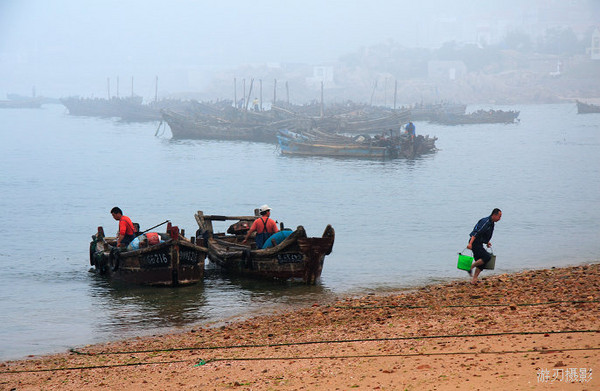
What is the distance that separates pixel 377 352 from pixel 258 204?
29847mm

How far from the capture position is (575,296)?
1298cm

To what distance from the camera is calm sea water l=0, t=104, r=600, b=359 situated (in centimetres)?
1678

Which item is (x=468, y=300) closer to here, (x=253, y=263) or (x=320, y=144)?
(x=253, y=263)

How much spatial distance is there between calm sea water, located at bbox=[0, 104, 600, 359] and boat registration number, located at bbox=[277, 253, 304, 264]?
0.66 metres

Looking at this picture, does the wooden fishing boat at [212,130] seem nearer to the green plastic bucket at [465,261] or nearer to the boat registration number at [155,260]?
the boat registration number at [155,260]

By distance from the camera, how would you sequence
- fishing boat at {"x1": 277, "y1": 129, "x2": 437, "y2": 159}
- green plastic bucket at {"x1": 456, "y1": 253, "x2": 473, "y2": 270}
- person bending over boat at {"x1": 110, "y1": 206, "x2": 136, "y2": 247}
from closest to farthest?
green plastic bucket at {"x1": 456, "y1": 253, "x2": 473, "y2": 270}, person bending over boat at {"x1": 110, "y1": 206, "x2": 136, "y2": 247}, fishing boat at {"x1": 277, "y1": 129, "x2": 437, "y2": 159}

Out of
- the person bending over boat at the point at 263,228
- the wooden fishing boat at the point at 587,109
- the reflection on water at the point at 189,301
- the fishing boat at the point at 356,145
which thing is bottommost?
the reflection on water at the point at 189,301

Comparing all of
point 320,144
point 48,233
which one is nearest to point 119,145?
point 320,144

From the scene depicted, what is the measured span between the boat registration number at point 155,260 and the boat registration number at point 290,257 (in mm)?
2606

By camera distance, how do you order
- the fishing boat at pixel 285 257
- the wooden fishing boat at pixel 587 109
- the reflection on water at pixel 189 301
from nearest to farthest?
the reflection on water at pixel 189 301 < the fishing boat at pixel 285 257 < the wooden fishing boat at pixel 587 109

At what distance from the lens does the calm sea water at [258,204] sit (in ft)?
55.1

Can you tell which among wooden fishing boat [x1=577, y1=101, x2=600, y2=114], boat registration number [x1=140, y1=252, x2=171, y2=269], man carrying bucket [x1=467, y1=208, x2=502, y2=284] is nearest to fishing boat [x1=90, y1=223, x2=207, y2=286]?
boat registration number [x1=140, y1=252, x2=171, y2=269]

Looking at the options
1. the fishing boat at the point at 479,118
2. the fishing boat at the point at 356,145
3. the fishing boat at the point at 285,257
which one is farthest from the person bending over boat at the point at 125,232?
the fishing boat at the point at 479,118

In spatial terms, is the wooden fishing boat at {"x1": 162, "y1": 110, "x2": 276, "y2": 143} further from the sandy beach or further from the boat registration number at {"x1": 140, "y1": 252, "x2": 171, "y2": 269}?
the sandy beach
